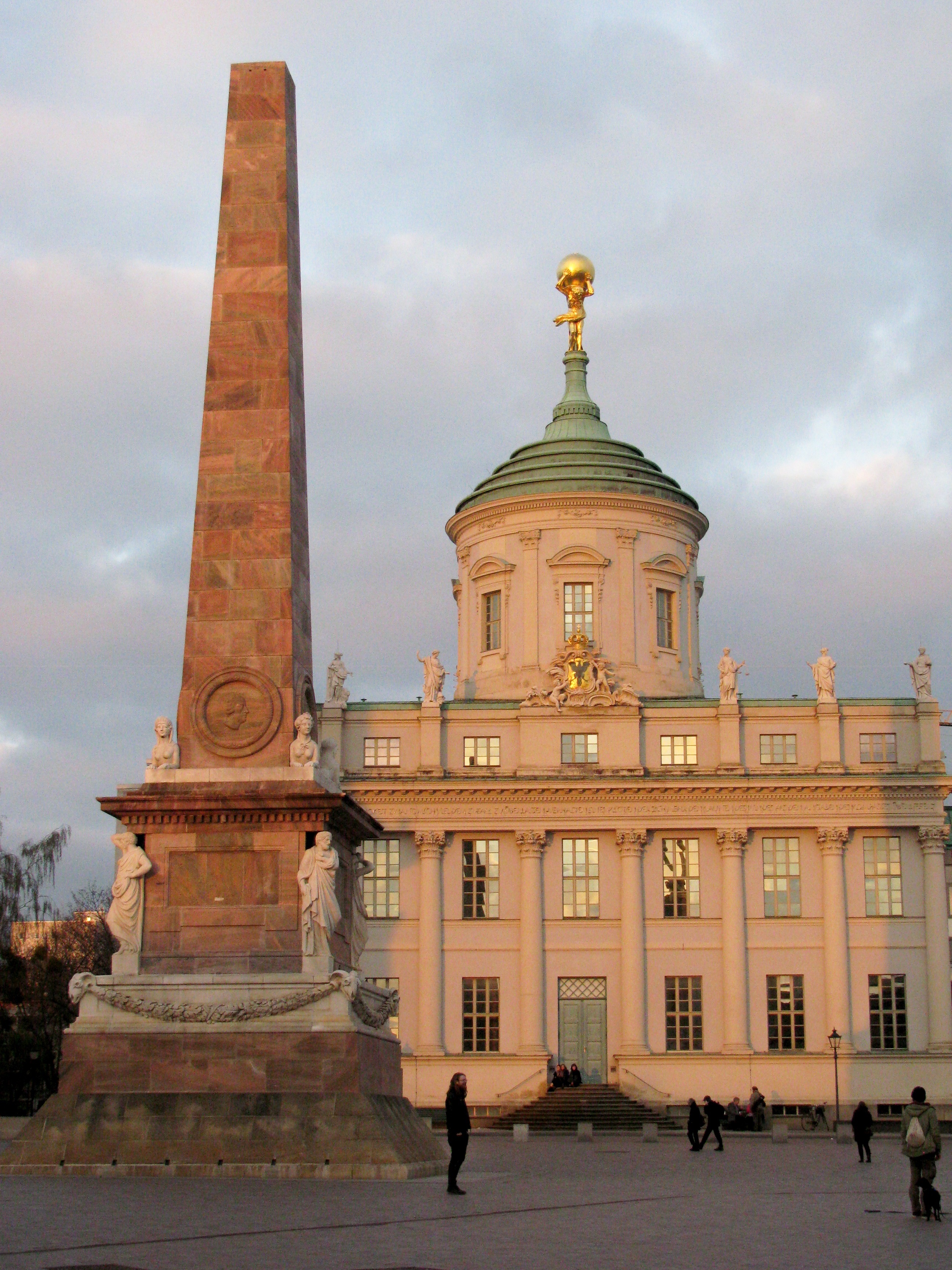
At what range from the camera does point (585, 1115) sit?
5475cm

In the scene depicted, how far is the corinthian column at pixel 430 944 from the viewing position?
5841 cm

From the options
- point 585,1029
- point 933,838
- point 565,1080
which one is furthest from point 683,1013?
point 933,838

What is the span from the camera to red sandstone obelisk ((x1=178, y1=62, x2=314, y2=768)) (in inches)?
946

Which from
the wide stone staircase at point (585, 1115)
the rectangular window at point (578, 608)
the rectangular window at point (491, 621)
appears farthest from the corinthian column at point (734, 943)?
the rectangular window at point (491, 621)

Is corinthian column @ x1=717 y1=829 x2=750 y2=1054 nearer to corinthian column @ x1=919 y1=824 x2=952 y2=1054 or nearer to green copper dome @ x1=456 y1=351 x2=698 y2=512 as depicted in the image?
corinthian column @ x1=919 y1=824 x2=952 y2=1054

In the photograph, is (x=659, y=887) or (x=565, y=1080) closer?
(x=565, y=1080)

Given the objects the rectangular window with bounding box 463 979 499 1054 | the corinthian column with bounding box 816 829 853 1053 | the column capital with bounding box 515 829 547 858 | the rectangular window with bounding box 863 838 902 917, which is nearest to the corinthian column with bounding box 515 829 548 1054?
the column capital with bounding box 515 829 547 858

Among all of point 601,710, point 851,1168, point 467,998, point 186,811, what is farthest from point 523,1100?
point 186,811

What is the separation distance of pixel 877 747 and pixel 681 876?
826 centimetres

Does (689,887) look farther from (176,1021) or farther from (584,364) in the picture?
(176,1021)

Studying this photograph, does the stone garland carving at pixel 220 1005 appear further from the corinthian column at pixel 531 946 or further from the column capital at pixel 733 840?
the column capital at pixel 733 840

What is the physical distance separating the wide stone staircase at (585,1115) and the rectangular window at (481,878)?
6.96 metres

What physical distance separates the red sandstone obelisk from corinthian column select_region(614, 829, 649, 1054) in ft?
116

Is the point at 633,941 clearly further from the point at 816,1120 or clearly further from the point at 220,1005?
the point at 220,1005
